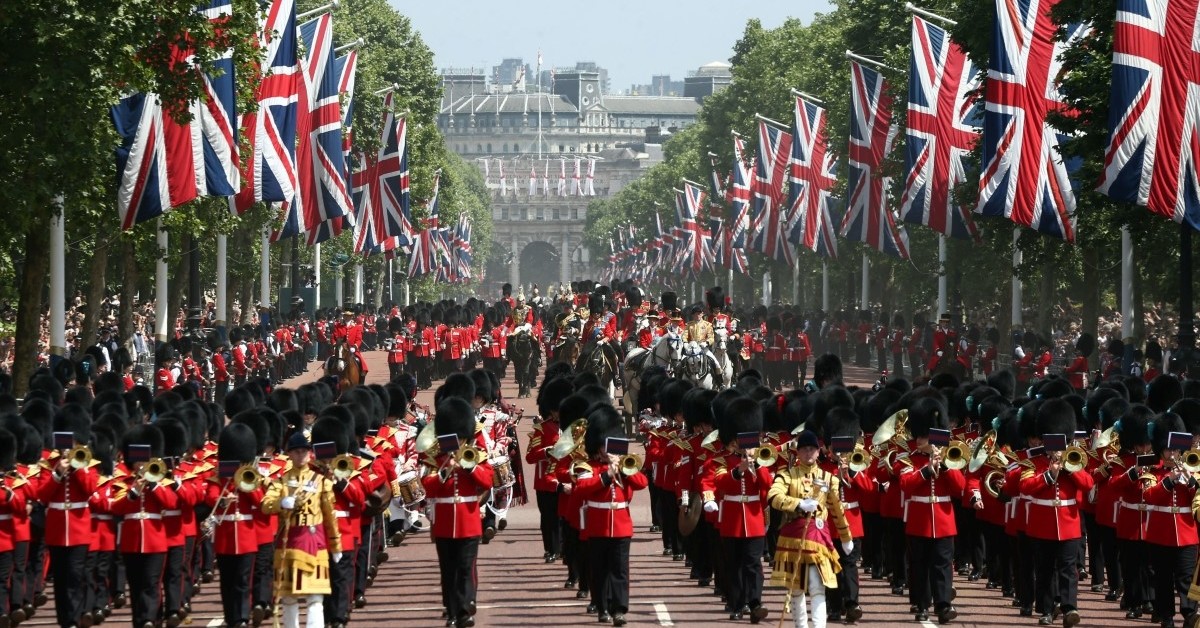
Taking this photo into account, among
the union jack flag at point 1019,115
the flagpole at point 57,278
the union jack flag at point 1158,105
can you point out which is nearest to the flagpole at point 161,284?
the flagpole at point 57,278

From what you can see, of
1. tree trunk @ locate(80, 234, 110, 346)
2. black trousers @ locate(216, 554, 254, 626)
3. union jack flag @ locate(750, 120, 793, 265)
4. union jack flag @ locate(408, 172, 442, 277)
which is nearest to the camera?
black trousers @ locate(216, 554, 254, 626)

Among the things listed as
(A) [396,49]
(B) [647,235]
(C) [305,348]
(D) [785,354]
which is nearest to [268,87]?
(D) [785,354]

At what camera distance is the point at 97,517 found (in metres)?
16.5

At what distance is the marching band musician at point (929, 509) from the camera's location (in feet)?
54.1

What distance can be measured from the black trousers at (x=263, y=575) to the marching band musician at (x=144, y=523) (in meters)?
0.66

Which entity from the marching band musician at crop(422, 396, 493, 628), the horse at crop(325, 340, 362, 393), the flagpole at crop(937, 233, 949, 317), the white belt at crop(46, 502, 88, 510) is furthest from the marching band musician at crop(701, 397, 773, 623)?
the flagpole at crop(937, 233, 949, 317)

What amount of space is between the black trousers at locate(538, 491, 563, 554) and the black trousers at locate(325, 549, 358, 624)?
3.93 m

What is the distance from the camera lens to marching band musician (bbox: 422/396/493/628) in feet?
52.1

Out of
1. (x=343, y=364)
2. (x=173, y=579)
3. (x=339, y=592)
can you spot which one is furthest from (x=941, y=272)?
(x=339, y=592)

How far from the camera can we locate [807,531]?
14.8m

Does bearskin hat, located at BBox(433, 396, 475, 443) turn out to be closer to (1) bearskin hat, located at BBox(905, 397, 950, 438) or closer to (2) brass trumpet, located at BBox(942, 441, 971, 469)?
(1) bearskin hat, located at BBox(905, 397, 950, 438)

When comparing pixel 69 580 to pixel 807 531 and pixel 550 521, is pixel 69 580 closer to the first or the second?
pixel 550 521

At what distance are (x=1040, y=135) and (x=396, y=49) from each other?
53469 millimetres

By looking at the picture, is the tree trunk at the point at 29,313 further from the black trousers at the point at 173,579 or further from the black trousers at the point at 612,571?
the black trousers at the point at 612,571
